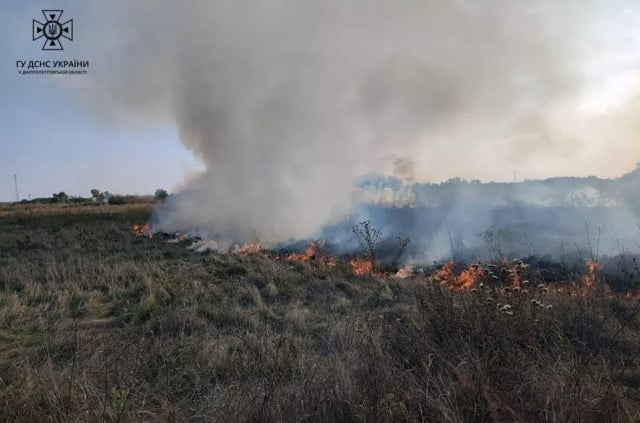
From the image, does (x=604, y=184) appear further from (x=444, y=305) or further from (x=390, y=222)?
(x=444, y=305)

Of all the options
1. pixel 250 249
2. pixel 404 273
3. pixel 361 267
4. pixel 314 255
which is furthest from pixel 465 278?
pixel 250 249

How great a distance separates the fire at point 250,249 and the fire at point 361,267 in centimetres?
415

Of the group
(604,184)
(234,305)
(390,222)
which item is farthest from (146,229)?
(604,184)

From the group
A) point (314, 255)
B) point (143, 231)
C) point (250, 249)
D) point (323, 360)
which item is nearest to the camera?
point (323, 360)

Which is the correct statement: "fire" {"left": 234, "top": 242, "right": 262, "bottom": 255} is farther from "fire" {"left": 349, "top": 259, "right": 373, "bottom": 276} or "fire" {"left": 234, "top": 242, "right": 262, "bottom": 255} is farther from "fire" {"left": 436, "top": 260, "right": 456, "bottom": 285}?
"fire" {"left": 436, "top": 260, "right": 456, "bottom": 285}

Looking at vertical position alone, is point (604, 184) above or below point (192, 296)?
above

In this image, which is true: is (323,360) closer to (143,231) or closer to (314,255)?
(314,255)

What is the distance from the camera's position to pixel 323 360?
4.43 meters

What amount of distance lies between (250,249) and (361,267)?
5.16 m

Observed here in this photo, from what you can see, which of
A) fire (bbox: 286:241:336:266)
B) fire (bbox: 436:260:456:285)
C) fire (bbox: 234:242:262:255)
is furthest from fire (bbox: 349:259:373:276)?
fire (bbox: 234:242:262:255)

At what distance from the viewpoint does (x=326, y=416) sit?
10.2 ft

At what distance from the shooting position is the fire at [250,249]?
53.1 ft

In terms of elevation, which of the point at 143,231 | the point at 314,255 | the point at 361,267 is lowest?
the point at 361,267

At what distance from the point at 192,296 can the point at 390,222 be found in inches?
544
